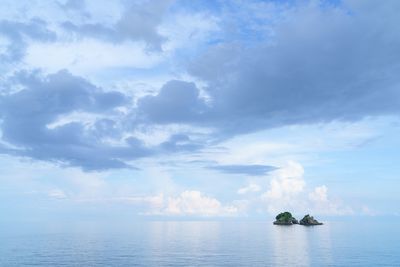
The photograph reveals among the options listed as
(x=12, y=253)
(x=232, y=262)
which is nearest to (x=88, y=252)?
(x=12, y=253)

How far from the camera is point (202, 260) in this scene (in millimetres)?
118312

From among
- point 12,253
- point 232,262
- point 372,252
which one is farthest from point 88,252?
point 372,252

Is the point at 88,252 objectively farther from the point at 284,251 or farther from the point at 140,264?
the point at 284,251

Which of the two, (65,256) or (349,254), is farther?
(349,254)

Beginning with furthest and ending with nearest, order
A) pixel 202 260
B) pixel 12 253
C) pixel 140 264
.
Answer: pixel 12 253
pixel 202 260
pixel 140 264

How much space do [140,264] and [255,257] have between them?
3918cm

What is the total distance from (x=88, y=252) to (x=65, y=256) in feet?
40.3

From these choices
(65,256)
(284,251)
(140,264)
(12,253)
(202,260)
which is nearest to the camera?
(140,264)

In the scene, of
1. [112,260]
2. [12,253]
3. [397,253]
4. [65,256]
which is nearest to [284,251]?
[397,253]

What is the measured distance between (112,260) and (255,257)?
45303mm

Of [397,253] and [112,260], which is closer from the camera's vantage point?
[112,260]

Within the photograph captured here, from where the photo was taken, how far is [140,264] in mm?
110875

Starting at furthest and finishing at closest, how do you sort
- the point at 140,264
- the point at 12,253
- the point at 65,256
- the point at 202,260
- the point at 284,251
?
the point at 284,251 → the point at 12,253 → the point at 65,256 → the point at 202,260 → the point at 140,264

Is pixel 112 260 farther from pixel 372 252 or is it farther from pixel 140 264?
pixel 372 252
